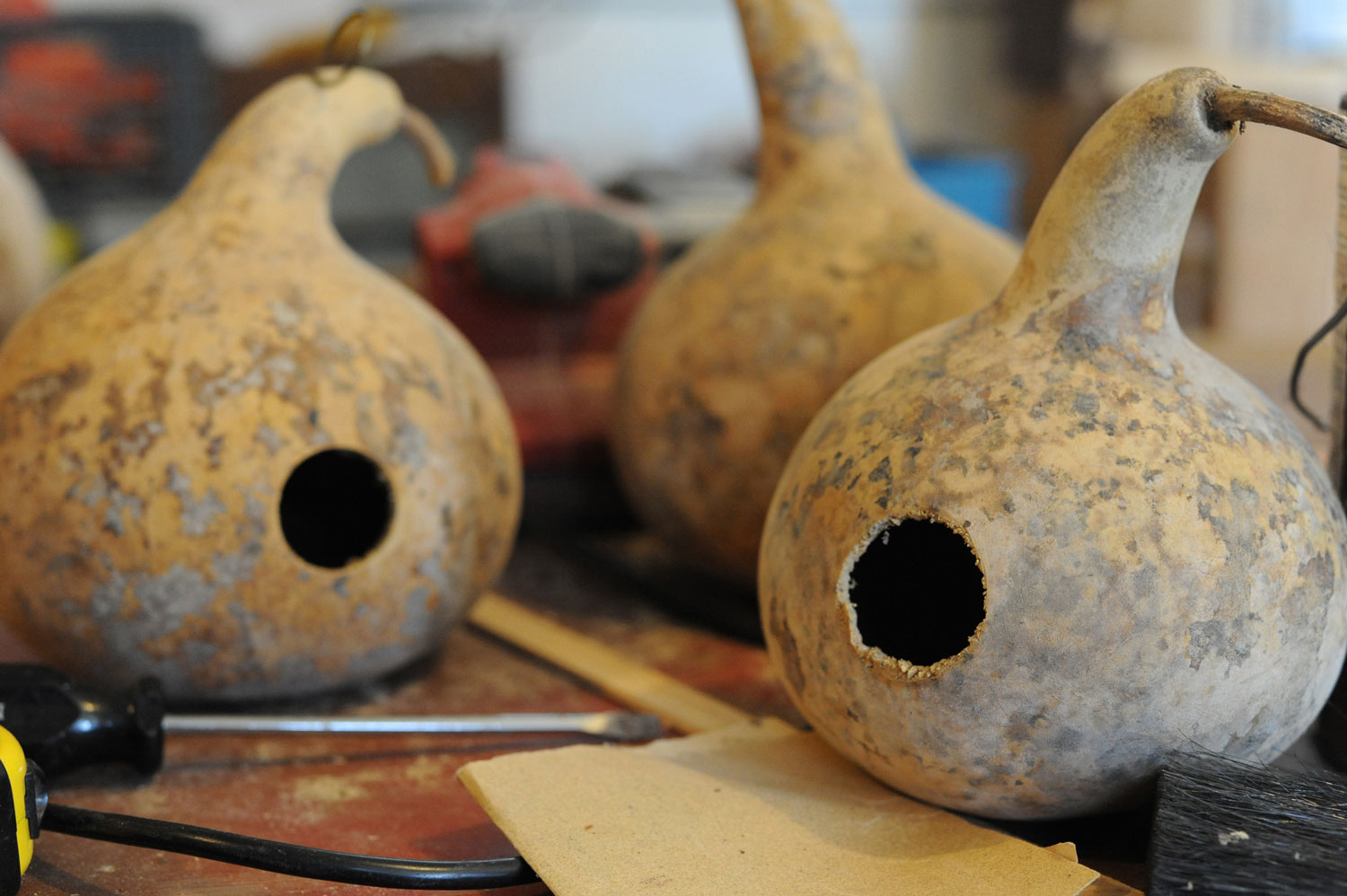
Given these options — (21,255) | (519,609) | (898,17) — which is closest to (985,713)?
(519,609)

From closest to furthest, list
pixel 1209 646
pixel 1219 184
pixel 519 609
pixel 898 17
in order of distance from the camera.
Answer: pixel 1209 646 < pixel 519 609 < pixel 1219 184 < pixel 898 17

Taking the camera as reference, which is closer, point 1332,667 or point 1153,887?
point 1153,887

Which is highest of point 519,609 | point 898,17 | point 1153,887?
point 898,17

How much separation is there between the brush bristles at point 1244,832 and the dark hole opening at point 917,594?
272 millimetres

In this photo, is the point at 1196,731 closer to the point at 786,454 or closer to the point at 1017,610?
the point at 1017,610

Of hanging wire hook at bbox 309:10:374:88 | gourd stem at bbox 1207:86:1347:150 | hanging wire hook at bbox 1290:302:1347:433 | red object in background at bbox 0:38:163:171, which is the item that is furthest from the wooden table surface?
red object in background at bbox 0:38:163:171

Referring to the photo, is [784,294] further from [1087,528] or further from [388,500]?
[1087,528]

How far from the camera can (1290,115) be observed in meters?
1.30

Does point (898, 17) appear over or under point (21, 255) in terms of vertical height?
over

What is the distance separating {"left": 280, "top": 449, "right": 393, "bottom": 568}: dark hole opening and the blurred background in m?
0.82

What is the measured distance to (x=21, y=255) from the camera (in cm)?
292

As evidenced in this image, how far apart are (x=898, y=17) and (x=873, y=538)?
5.01 m

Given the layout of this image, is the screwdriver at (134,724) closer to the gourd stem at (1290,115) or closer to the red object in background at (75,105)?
the gourd stem at (1290,115)

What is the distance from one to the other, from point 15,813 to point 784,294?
49.6 inches
